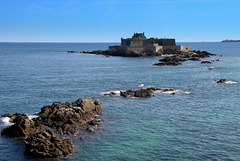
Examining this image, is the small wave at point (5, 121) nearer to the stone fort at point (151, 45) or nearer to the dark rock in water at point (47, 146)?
the dark rock in water at point (47, 146)

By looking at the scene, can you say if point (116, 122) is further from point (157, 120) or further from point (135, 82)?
point (135, 82)

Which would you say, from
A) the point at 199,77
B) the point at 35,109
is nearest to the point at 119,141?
the point at 35,109

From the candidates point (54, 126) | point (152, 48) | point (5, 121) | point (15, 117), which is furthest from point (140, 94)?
point (152, 48)

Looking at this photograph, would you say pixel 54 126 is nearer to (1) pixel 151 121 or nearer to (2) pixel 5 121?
(2) pixel 5 121

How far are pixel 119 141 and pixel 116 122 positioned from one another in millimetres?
6059

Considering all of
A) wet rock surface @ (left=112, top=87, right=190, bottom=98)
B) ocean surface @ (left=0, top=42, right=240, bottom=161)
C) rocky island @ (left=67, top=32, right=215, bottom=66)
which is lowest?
ocean surface @ (left=0, top=42, right=240, bottom=161)

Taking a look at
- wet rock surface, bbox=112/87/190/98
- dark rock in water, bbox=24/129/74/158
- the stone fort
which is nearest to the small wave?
dark rock in water, bbox=24/129/74/158

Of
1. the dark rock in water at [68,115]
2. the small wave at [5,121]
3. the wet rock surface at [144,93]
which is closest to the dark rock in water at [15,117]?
the small wave at [5,121]

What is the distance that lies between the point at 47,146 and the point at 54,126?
24.8ft

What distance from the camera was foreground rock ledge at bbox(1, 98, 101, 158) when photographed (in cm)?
2486

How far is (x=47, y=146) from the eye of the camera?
81.5ft

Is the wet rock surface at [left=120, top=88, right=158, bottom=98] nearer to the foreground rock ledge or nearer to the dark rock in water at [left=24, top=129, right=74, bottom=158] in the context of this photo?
the foreground rock ledge

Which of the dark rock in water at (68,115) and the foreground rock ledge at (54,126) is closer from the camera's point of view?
the foreground rock ledge at (54,126)

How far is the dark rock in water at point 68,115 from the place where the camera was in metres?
31.5
